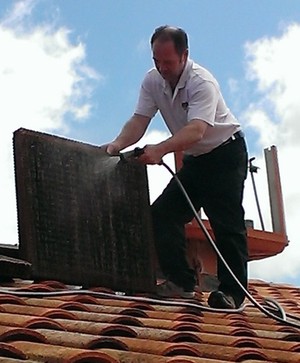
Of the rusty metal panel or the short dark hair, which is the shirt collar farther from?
the rusty metal panel

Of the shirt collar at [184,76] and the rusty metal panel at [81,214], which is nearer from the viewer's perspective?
the rusty metal panel at [81,214]

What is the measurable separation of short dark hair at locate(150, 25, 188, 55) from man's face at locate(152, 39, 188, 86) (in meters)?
0.02

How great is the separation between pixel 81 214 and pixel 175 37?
904mm

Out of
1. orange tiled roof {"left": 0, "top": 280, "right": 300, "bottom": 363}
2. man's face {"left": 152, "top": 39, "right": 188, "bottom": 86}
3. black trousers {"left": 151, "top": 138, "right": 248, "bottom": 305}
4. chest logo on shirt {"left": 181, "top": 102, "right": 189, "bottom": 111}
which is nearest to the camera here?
orange tiled roof {"left": 0, "top": 280, "right": 300, "bottom": 363}

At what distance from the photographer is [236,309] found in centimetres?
405

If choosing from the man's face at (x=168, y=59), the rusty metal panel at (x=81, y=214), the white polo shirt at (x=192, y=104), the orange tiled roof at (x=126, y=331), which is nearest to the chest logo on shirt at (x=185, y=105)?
the white polo shirt at (x=192, y=104)

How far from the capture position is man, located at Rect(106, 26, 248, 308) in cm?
398

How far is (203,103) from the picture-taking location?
3.97 metres

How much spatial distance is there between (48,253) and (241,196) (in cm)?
99

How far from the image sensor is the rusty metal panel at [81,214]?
12.7 ft

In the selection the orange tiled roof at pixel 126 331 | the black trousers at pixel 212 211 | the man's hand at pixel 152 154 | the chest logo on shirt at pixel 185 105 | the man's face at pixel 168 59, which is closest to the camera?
the orange tiled roof at pixel 126 331

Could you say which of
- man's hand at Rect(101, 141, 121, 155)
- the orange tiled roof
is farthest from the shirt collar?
the orange tiled roof

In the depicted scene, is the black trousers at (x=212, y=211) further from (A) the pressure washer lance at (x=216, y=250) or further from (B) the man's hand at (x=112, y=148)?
(B) the man's hand at (x=112, y=148)

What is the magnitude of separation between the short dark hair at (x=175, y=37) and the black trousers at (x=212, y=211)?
547 millimetres
